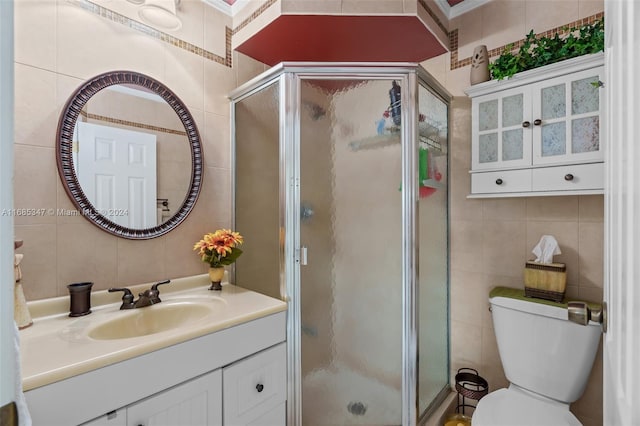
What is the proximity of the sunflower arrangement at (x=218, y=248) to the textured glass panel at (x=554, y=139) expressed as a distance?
159cm

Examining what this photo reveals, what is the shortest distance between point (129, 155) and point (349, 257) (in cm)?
115

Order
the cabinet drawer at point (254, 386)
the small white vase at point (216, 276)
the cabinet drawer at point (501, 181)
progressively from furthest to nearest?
the small white vase at point (216, 276), the cabinet drawer at point (501, 181), the cabinet drawer at point (254, 386)

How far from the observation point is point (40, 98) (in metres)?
1.18

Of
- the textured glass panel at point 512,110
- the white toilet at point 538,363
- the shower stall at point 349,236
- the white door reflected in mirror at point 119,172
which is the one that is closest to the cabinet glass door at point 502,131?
the textured glass panel at point 512,110

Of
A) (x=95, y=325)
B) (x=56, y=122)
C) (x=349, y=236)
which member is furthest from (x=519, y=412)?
(x=56, y=122)

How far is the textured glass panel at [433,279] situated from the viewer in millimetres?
1563

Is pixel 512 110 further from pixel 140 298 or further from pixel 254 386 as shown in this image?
pixel 140 298

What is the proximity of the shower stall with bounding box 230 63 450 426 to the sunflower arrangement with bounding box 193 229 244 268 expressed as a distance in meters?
0.23

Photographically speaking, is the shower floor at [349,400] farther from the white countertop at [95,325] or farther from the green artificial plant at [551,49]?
the green artificial plant at [551,49]

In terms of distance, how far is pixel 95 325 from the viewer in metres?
1.13

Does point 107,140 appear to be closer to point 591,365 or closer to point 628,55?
point 628,55

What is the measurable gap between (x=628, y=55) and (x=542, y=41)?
4.51ft

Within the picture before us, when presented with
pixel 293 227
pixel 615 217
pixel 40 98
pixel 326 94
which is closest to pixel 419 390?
pixel 293 227

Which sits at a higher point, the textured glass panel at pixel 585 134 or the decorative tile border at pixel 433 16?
the decorative tile border at pixel 433 16
